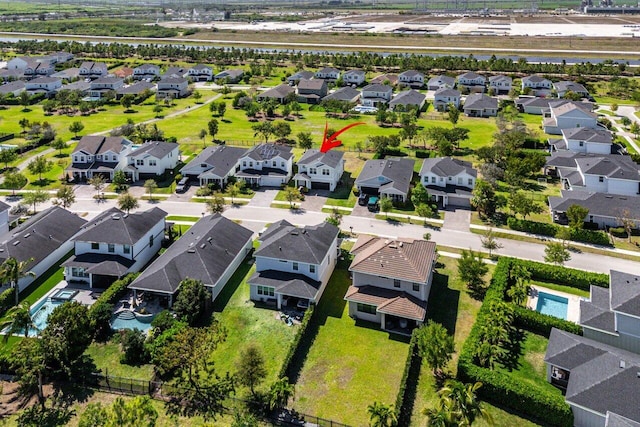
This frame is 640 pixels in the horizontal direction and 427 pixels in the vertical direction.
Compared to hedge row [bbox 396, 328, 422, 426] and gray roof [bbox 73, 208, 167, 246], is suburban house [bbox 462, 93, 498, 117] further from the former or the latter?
hedge row [bbox 396, 328, 422, 426]

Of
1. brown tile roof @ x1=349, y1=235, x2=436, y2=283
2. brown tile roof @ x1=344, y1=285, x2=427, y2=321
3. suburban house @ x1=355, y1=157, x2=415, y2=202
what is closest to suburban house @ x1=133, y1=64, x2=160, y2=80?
suburban house @ x1=355, y1=157, x2=415, y2=202

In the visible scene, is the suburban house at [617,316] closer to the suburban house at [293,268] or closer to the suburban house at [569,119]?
the suburban house at [293,268]

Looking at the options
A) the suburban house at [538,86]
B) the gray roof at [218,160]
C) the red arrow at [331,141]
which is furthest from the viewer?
the suburban house at [538,86]

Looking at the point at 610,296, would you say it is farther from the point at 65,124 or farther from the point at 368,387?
the point at 65,124

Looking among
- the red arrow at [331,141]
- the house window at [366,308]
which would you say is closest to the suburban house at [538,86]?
the red arrow at [331,141]

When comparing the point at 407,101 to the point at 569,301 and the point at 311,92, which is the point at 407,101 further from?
the point at 569,301
